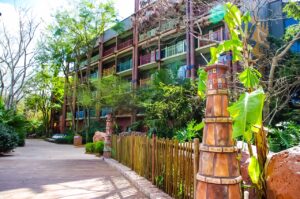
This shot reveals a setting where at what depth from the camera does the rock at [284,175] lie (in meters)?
2.89

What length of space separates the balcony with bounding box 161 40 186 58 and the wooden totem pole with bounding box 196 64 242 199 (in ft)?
57.8

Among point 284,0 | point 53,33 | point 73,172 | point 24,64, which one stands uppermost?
point 53,33

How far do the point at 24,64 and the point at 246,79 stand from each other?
21.5 metres

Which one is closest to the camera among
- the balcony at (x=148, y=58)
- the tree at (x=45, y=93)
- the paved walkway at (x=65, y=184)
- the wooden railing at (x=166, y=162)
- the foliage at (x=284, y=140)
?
the wooden railing at (x=166, y=162)

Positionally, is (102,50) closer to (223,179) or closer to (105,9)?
(105,9)

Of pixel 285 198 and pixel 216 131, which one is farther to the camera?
pixel 285 198

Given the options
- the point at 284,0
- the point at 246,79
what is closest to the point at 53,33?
the point at 284,0

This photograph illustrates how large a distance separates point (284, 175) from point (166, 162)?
2.75 m

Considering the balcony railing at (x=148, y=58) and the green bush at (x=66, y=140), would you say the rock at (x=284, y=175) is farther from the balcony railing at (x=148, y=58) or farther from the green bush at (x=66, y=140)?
the green bush at (x=66, y=140)

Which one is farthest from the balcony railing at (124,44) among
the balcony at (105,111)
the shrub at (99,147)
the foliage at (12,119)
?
the shrub at (99,147)

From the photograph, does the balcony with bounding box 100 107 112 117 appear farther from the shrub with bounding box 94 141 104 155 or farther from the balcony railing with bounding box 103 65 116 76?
the shrub with bounding box 94 141 104 155

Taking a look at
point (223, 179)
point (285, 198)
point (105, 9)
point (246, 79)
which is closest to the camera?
point (223, 179)

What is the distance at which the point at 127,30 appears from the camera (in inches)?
1040

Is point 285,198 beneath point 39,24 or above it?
beneath
